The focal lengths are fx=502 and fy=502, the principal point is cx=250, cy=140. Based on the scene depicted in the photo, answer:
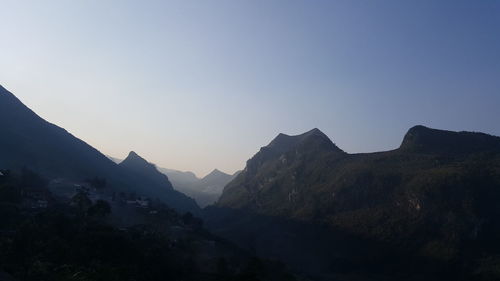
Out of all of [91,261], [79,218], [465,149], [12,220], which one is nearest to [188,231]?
[79,218]

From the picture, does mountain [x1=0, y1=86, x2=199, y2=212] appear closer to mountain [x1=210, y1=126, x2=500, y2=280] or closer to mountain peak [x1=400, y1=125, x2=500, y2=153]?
mountain [x1=210, y1=126, x2=500, y2=280]

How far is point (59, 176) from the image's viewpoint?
13250cm

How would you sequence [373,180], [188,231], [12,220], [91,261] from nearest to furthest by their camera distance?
[91,261], [12,220], [188,231], [373,180]

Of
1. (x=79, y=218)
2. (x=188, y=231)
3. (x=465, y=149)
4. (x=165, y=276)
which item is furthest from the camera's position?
(x=465, y=149)

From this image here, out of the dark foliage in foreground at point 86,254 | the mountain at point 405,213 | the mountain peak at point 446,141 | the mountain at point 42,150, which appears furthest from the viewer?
the mountain peak at point 446,141

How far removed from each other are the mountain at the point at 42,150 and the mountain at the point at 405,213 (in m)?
47.2

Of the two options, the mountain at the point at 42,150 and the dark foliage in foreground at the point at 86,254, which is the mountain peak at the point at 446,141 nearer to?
the mountain at the point at 42,150

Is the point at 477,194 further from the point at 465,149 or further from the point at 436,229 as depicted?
the point at 465,149

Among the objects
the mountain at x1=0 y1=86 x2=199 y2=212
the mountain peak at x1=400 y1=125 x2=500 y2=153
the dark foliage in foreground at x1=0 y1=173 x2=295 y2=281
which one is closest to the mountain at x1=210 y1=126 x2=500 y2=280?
the mountain peak at x1=400 y1=125 x2=500 y2=153

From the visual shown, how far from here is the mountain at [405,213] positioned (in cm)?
12531

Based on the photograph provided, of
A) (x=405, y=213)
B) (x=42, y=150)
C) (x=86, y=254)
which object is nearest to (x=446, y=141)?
(x=405, y=213)

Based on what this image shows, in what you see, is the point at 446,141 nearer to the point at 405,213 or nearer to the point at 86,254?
the point at 405,213

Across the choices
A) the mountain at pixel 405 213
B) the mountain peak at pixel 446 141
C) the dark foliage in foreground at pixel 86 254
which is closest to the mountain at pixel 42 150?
the mountain at pixel 405 213

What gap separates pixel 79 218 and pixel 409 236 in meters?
92.1
